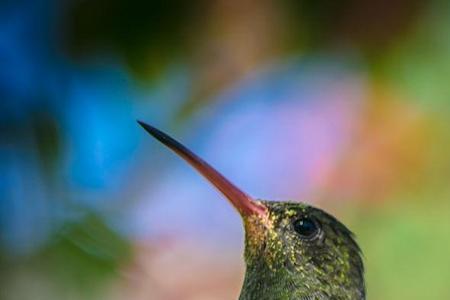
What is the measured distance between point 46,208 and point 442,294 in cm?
151

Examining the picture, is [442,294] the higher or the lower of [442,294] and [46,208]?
the higher

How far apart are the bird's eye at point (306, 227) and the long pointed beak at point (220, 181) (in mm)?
139

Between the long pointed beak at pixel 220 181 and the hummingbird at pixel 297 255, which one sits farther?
the hummingbird at pixel 297 255

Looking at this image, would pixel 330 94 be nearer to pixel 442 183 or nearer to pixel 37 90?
pixel 442 183

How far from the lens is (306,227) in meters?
3.50

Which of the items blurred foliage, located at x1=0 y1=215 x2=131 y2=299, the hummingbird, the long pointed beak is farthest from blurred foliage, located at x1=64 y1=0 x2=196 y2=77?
the hummingbird

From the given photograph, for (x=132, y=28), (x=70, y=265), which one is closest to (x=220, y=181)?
(x=70, y=265)

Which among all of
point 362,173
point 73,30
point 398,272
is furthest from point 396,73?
point 73,30

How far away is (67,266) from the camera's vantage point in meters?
3.81

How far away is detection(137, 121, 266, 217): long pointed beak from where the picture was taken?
3297 millimetres

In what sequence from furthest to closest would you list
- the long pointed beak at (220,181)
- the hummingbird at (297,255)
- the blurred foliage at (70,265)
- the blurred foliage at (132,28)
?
the blurred foliage at (132,28)
the blurred foliage at (70,265)
the hummingbird at (297,255)
the long pointed beak at (220,181)

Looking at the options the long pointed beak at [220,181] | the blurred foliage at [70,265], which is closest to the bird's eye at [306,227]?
the long pointed beak at [220,181]

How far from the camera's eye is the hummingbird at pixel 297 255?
345cm

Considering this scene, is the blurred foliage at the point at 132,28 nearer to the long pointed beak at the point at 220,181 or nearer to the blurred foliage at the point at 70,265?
the blurred foliage at the point at 70,265
